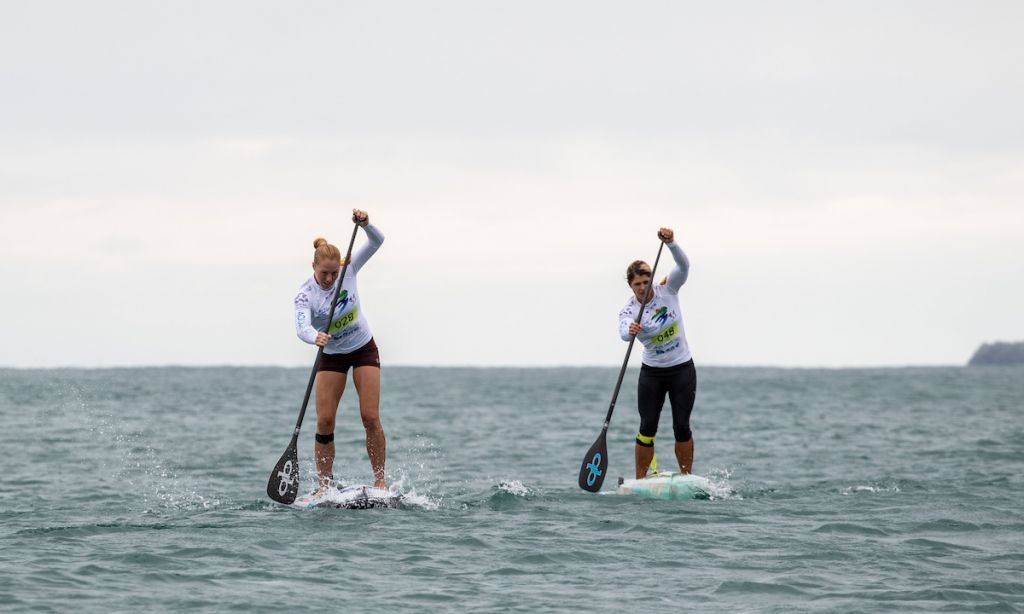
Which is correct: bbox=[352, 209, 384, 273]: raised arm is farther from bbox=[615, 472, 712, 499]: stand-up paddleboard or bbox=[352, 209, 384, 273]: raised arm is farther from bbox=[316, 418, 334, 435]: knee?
bbox=[615, 472, 712, 499]: stand-up paddleboard

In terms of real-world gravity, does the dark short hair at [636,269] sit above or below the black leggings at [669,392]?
above

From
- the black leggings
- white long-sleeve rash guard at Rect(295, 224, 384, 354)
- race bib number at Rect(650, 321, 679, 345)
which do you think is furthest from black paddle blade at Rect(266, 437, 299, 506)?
race bib number at Rect(650, 321, 679, 345)

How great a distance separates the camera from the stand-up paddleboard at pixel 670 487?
1320 centimetres

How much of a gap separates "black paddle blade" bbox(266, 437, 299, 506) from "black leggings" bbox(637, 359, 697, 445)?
352 cm

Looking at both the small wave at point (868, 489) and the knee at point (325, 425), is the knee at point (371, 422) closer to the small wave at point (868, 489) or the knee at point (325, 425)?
the knee at point (325, 425)

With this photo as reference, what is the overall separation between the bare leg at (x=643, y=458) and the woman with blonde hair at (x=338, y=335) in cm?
304

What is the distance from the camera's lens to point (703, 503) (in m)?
12.8

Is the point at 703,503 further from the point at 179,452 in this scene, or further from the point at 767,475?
the point at 179,452

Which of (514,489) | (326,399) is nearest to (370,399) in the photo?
(326,399)

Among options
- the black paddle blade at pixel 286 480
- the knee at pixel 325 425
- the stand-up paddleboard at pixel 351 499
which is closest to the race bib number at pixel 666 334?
the stand-up paddleboard at pixel 351 499

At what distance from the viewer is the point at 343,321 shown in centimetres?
1164

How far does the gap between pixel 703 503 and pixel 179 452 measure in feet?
37.8

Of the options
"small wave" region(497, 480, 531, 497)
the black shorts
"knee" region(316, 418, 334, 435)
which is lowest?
"small wave" region(497, 480, 531, 497)

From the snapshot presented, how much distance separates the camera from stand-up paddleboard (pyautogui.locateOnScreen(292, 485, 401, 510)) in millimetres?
11859
